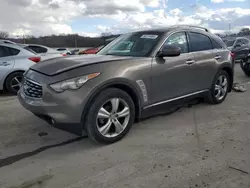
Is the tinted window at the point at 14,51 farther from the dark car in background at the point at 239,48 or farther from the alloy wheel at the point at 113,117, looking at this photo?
the dark car in background at the point at 239,48

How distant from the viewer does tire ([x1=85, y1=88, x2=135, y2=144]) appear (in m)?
3.75

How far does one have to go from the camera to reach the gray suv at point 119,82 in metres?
3.63

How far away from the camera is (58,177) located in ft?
10.4

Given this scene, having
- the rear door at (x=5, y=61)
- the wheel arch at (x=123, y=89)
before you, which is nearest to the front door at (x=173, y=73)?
the wheel arch at (x=123, y=89)

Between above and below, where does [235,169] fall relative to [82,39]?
below

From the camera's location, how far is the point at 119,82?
3.94 meters

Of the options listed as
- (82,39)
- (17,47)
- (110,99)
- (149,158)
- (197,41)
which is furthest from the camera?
(82,39)

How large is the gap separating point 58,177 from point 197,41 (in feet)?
12.0

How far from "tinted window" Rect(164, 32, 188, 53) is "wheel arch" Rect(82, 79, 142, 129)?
47.4 inches

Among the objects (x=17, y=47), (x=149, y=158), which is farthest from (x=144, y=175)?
(x=17, y=47)

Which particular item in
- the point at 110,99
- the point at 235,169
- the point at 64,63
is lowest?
the point at 235,169

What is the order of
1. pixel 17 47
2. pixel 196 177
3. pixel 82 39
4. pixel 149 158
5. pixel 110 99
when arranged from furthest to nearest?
pixel 82 39 → pixel 17 47 → pixel 110 99 → pixel 149 158 → pixel 196 177

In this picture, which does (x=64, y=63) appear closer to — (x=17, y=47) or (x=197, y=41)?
(x=197, y=41)

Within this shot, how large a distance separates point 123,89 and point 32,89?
1.27 meters
